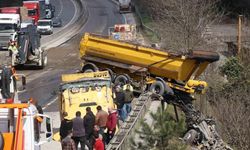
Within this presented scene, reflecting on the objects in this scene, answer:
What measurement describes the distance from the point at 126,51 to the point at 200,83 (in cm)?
413

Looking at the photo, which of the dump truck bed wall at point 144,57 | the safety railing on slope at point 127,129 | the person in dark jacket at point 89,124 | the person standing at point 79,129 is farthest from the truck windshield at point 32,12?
the person standing at point 79,129

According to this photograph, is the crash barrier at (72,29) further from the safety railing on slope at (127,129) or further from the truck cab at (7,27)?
the safety railing on slope at (127,129)

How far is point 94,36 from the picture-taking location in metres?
29.8

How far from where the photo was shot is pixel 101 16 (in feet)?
241

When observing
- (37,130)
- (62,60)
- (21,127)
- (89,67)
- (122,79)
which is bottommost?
(62,60)

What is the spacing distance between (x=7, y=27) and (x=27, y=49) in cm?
1044

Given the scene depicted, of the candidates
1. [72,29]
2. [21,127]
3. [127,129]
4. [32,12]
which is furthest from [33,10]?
[21,127]

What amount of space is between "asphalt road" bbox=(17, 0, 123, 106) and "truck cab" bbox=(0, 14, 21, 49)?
317 centimetres

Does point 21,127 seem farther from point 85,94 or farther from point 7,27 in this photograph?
point 7,27

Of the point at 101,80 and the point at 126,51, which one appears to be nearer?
the point at 101,80

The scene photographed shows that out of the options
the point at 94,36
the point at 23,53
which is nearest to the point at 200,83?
the point at 94,36

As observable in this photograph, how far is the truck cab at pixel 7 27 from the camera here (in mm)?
45781

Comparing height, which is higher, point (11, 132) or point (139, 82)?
point (11, 132)

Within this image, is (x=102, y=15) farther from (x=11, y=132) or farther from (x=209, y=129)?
(x=11, y=132)
